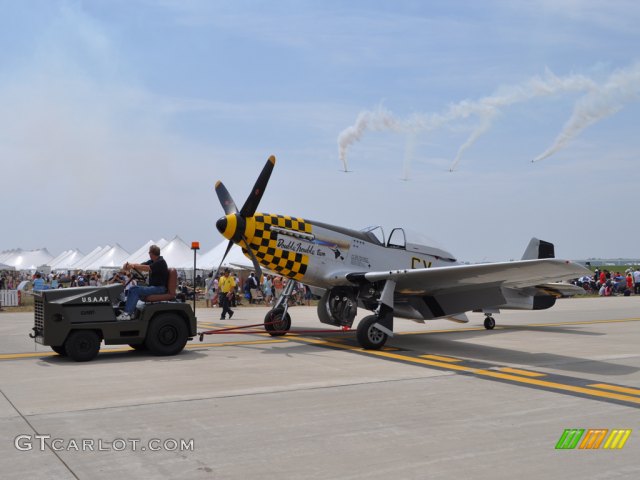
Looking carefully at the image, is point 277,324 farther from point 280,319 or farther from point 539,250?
point 539,250

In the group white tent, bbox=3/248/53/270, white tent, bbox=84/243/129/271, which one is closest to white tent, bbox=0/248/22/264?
white tent, bbox=3/248/53/270

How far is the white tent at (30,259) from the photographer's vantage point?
2676 inches

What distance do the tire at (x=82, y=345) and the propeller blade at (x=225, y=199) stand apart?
3.81 meters

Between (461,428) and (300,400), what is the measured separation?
6.51ft

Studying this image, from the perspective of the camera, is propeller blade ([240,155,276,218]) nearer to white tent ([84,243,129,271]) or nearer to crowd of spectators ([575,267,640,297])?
crowd of spectators ([575,267,640,297])

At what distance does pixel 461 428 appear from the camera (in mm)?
5734

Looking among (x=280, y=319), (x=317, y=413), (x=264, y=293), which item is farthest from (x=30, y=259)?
(x=317, y=413)

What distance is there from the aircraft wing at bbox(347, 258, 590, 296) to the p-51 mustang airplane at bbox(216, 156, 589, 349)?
0.02 meters

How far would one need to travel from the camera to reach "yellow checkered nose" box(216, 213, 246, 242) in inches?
448

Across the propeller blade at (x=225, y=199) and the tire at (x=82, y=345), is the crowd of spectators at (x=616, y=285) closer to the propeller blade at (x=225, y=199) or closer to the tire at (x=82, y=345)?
the propeller blade at (x=225, y=199)

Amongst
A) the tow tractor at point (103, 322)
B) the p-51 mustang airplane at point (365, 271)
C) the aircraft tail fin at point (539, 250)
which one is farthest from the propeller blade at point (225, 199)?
the aircraft tail fin at point (539, 250)

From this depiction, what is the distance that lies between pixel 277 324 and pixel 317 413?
7517 mm

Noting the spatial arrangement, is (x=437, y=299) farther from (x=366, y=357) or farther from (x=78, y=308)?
(x=78, y=308)

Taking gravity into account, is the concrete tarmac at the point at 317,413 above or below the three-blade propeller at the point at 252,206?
below
